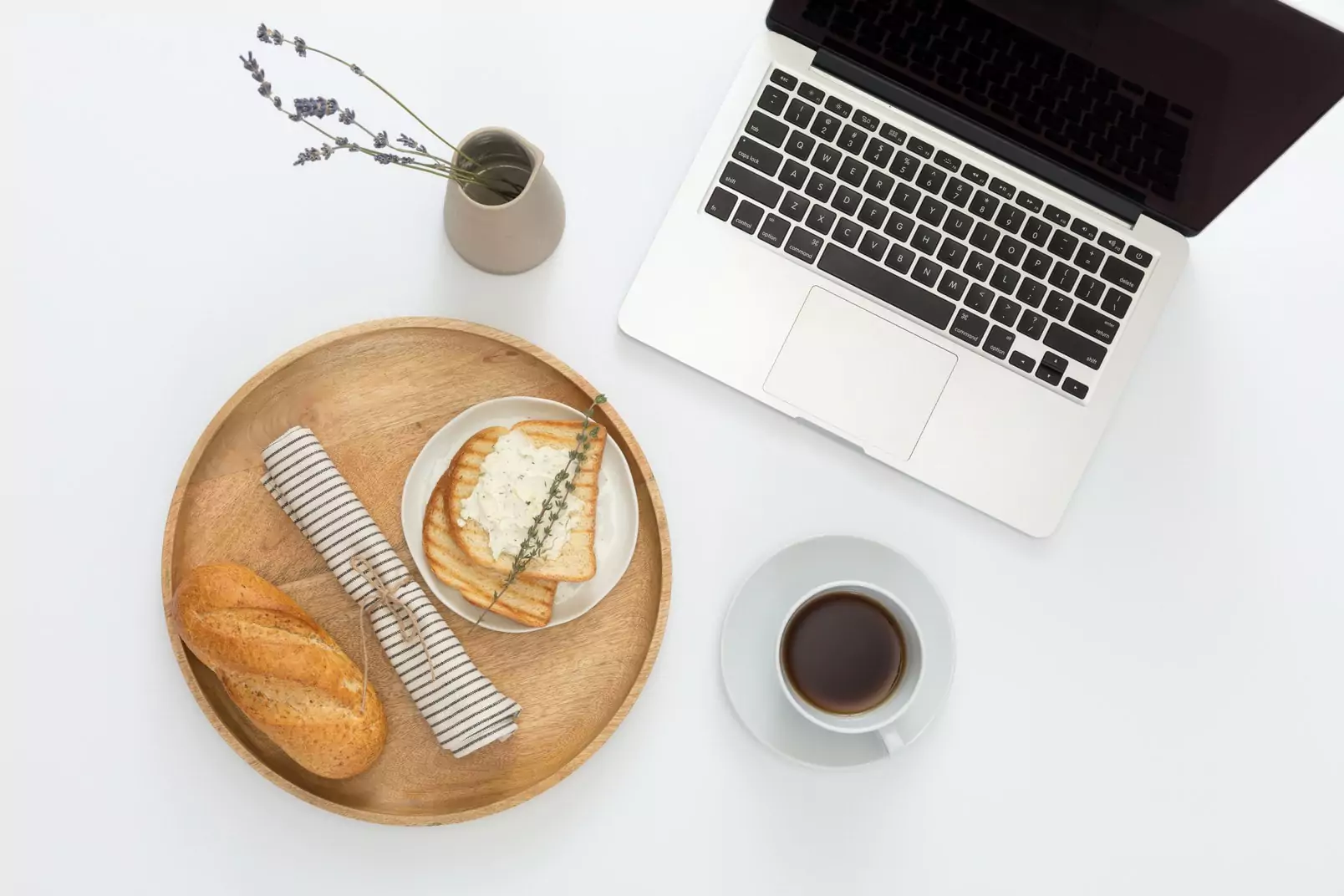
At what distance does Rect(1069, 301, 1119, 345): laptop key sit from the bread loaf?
0.88 metres

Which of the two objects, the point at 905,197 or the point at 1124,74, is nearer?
the point at 1124,74

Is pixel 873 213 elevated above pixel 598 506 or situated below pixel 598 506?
above

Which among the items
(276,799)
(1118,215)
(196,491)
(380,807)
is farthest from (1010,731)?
(196,491)

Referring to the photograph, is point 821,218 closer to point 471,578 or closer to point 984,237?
point 984,237

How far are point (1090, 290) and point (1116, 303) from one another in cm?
3

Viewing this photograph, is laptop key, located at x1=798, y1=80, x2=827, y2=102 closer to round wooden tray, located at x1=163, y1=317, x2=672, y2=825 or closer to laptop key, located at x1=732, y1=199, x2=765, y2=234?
laptop key, located at x1=732, y1=199, x2=765, y2=234

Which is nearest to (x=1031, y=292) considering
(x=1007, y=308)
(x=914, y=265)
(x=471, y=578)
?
(x=1007, y=308)

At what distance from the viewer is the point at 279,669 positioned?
0.99 metres

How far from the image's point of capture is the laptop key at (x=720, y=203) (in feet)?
3.61

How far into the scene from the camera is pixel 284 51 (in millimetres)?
1167

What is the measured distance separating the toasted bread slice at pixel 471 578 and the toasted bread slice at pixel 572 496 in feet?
0.05

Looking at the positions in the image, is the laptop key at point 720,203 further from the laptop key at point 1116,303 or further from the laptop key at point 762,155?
the laptop key at point 1116,303

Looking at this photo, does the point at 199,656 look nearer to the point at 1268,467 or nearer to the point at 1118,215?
the point at 1118,215

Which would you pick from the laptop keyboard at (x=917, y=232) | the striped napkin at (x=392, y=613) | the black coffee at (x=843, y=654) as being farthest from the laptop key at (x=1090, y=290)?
the striped napkin at (x=392, y=613)
